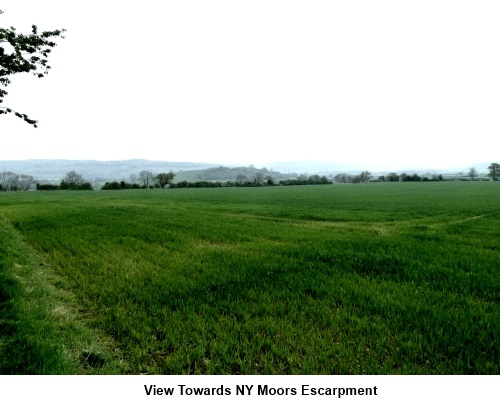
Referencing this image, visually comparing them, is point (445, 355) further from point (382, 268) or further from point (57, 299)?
point (57, 299)

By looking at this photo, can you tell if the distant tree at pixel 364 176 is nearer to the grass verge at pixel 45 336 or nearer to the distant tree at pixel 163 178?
the distant tree at pixel 163 178

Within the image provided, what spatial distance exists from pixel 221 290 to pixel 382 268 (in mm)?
4879

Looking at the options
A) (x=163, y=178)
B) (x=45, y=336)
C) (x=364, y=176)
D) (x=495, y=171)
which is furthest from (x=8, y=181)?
(x=495, y=171)

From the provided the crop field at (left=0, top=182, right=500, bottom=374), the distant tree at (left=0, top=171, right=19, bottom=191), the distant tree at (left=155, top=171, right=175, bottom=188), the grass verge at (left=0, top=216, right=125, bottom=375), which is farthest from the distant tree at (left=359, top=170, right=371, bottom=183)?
the grass verge at (left=0, top=216, right=125, bottom=375)

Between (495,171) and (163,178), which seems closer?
(163,178)

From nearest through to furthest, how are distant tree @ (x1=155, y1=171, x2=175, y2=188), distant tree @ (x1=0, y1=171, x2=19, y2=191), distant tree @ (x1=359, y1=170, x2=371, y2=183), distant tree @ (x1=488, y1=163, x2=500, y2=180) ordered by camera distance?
distant tree @ (x1=0, y1=171, x2=19, y2=191)
distant tree @ (x1=155, y1=171, x2=175, y2=188)
distant tree @ (x1=488, y1=163, x2=500, y2=180)
distant tree @ (x1=359, y1=170, x2=371, y2=183)

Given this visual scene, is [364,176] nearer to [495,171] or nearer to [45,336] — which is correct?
[495,171]

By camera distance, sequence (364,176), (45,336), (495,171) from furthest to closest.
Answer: (364,176) → (495,171) → (45,336)

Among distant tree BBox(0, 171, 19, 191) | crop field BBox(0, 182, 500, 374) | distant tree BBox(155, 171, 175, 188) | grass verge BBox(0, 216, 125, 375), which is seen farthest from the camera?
distant tree BBox(155, 171, 175, 188)

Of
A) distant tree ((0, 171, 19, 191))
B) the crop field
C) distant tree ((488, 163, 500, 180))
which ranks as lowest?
the crop field

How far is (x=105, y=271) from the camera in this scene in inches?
342

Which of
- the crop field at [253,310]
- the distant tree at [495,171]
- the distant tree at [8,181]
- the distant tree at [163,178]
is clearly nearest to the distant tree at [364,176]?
the distant tree at [495,171]

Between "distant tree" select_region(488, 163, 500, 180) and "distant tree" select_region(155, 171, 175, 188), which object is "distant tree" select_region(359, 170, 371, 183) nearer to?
"distant tree" select_region(488, 163, 500, 180)
